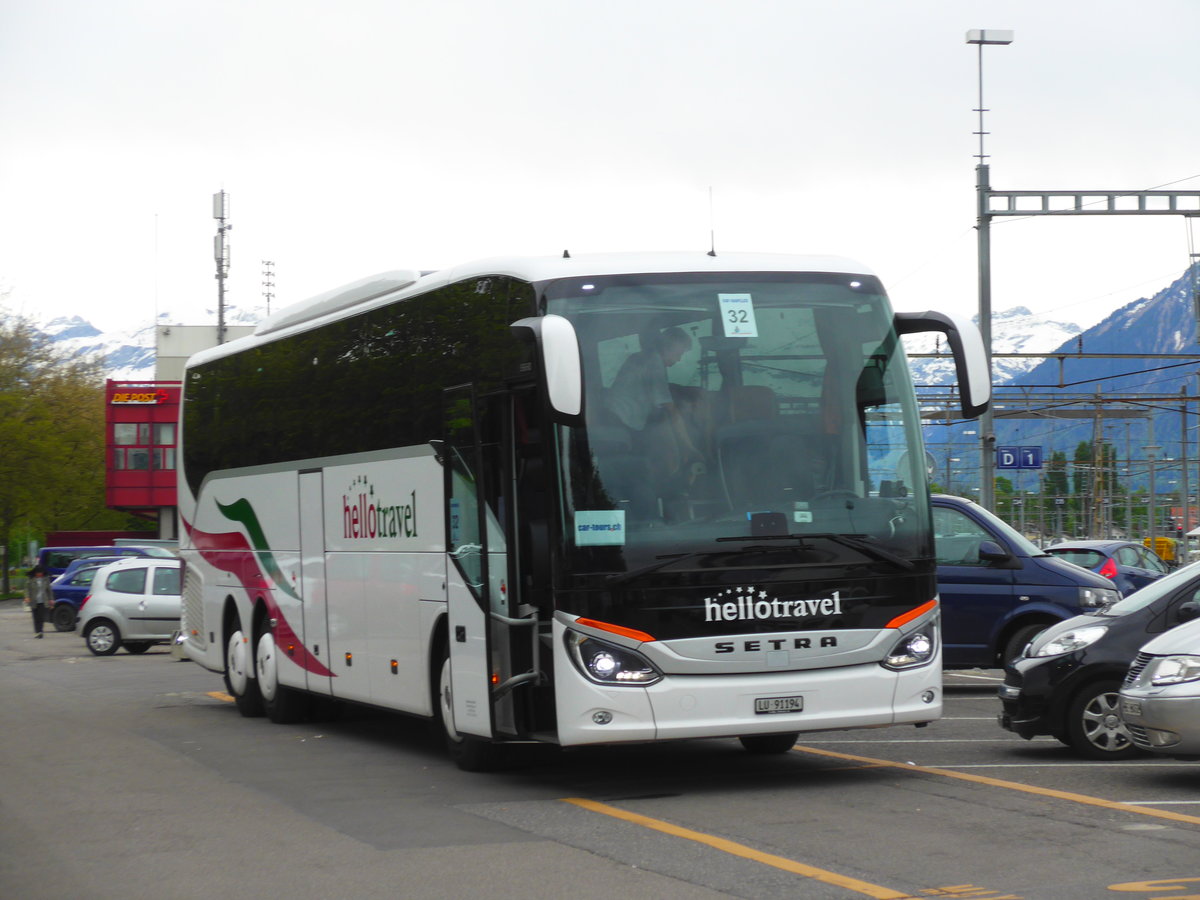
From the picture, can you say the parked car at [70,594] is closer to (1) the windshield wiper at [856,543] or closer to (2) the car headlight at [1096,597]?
(2) the car headlight at [1096,597]

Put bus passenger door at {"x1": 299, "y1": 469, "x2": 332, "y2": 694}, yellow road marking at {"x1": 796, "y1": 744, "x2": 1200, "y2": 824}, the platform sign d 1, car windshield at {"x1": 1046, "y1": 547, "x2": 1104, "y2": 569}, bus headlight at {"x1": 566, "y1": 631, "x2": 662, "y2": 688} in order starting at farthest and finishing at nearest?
1. the platform sign d 1
2. car windshield at {"x1": 1046, "y1": 547, "x2": 1104, "y2": 569}
3. bus passenger door at {"x1": 299, "y1": 469, "x2": 332, "y2": 694}
4. bus headlight at {"x1": 566, "y1": 631, "x2": 662, "y2": 688}
5. yellow road marking at {"x1": 796, "y1": 744, "x2": 1200, "y2": 824}

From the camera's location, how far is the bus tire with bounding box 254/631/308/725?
52.0 ft

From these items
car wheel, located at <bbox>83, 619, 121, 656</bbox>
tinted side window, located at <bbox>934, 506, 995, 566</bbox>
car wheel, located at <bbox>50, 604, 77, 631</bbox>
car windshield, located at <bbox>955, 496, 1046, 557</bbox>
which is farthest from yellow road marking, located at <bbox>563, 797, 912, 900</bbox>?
car wheel, located at <bbox>50, 604, 77, 631</bbox>

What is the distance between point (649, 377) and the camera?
1007 centimetres

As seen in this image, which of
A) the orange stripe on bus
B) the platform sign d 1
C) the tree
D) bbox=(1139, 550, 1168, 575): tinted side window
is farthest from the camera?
the tree

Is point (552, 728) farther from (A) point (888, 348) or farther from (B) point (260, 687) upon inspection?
(B) point (260, 687)

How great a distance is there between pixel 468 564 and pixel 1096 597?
788 centimetres

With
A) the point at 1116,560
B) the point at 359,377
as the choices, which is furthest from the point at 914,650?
the point at 1116,560

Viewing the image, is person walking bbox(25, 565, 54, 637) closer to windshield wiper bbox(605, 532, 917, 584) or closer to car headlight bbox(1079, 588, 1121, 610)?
car headlight bbox(1079, 588, 1121, 610)

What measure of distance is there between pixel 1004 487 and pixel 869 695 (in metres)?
66.8

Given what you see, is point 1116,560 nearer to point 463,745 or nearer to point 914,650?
point 914,650

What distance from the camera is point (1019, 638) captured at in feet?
55.2

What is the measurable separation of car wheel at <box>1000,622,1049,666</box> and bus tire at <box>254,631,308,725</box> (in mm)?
6875

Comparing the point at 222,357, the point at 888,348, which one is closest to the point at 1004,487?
the point at 222,357
